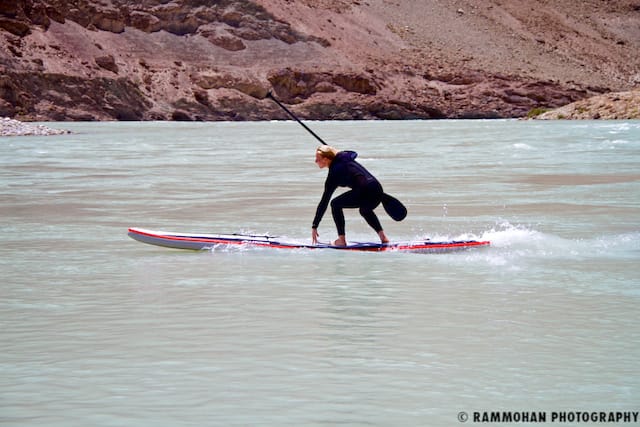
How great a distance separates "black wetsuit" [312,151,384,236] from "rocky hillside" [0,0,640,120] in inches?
3298

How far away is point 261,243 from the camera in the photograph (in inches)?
467

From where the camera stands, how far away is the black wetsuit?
1116 centimetres

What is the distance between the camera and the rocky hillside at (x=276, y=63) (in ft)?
330

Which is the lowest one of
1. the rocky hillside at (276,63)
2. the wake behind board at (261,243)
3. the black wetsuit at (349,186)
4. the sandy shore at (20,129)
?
the rocky hillside at (276,63)

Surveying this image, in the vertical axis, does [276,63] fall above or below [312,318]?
below

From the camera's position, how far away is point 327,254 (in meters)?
11.6

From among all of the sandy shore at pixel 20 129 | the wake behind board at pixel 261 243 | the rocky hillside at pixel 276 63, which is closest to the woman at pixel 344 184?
the wake behind board at pixel 261 243

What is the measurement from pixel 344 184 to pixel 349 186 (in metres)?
0.07

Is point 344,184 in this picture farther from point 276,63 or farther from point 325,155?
point 276,63

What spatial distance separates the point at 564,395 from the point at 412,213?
1089cm

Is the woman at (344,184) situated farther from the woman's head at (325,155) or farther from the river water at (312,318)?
Answer: the river water at (312,318)

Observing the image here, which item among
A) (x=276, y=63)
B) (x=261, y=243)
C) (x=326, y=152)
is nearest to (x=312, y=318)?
(x=326, y=152)

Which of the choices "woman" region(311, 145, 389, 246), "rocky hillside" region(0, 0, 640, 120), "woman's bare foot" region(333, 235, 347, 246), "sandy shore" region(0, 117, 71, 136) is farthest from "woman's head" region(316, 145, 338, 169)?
"rocky hillside" region(0, 0, 640, 120)

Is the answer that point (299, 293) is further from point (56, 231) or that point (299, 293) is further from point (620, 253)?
point (56, 231)
